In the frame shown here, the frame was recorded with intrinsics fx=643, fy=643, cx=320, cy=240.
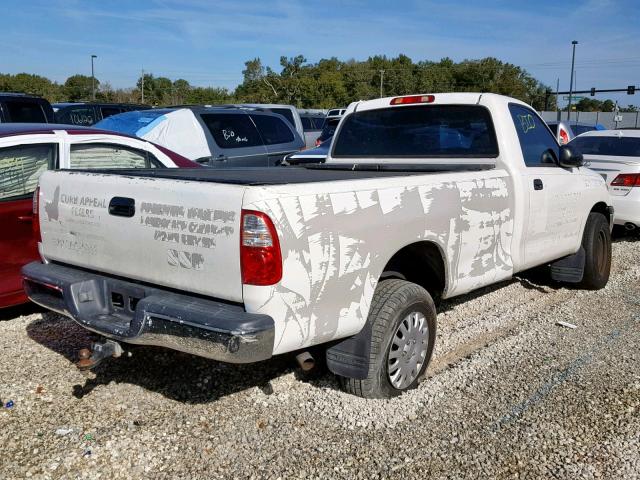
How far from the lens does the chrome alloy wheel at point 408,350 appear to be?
3.95 meters

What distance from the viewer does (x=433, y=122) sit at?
5.46 meters

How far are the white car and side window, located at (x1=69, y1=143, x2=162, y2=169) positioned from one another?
654 centimetres

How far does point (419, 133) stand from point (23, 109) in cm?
770

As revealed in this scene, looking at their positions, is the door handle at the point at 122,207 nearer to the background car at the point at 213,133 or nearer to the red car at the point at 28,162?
the red car at the point at 28,162

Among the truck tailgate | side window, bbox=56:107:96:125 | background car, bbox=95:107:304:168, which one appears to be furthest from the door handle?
side window, bbox=56:107:96:125

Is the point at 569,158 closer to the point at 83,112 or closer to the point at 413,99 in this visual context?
the point at 413,99

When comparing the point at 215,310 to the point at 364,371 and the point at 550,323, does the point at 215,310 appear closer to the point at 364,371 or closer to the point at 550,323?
the point at 364,371

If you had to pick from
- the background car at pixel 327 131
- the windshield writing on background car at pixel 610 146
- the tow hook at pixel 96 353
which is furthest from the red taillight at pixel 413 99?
the background car at pixel 327 131

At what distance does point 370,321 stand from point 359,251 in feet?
1.59

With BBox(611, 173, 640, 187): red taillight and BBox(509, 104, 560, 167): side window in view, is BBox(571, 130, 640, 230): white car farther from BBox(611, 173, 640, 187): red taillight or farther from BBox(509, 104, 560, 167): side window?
BBox(509, 104, 560, 167): side window

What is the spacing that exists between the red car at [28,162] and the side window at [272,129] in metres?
4.28

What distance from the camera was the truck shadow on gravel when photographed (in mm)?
4168

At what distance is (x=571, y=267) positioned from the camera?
6500 mm

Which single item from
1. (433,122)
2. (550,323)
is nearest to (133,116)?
(433,122)
